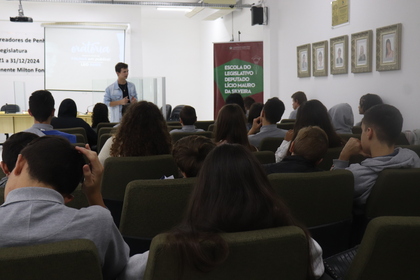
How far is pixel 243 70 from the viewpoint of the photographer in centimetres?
973

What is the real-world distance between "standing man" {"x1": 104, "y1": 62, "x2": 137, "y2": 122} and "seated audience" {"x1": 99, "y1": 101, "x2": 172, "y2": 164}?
4283mm

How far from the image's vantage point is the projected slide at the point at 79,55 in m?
11.8

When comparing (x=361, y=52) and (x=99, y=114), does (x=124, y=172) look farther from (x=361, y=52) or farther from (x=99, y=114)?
(x=361, y=52)

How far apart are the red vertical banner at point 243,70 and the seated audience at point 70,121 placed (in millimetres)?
Answer: 4487

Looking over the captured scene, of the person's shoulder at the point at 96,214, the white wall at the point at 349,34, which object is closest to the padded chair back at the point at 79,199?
the person's shoulder at the point at 96,214

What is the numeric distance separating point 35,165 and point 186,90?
13.4m

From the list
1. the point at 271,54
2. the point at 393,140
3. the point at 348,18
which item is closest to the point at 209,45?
the point at 271,54

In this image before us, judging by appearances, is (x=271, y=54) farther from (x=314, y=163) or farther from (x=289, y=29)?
(x=314, y=163)

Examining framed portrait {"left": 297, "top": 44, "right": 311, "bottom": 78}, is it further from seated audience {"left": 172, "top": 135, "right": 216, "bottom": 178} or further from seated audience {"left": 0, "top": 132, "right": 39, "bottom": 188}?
seated audience {"left": 0, "top": 132, "right": 39, "bottom": 188}

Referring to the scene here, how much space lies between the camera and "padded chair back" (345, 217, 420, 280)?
130 centimetres

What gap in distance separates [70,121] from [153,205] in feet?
12.1

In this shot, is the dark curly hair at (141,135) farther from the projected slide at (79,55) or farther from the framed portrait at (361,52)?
the projected slide at (79,55)

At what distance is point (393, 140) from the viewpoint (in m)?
2.66

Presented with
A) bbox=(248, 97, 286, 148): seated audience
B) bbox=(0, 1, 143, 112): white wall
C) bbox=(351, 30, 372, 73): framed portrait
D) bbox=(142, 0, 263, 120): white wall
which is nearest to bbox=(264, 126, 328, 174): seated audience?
bbox=(248, 97, 286, 148): seated audience
